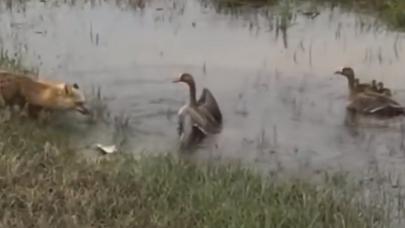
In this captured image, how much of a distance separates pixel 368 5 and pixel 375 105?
343 centimetres

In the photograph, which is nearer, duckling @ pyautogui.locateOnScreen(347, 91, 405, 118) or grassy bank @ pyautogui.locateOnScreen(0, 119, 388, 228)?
grassy bank @ pyautogui.locateOnScreen(0, 119, 388, 228)

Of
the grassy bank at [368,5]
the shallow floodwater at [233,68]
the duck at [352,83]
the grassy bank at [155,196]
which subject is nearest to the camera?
the grassy bank at [155,196]

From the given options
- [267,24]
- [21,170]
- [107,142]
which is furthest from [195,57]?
[21,170]

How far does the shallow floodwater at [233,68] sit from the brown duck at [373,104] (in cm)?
13

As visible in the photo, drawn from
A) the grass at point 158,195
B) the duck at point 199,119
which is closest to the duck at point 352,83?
the duck at point 199,119

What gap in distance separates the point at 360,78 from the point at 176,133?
220 cm

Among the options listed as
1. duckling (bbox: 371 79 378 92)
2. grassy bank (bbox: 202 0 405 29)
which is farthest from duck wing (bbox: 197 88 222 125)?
grassy bank (bbox: 202 0 405 29)

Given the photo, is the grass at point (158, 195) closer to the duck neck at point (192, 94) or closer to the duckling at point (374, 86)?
the duck neck at point (192, 94)

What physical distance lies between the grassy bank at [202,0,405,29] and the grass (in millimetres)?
4521

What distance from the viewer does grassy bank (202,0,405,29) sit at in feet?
36.8

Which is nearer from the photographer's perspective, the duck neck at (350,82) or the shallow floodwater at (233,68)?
the shallow floodwater at (233,68)

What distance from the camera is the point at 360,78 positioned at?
31.4 ft

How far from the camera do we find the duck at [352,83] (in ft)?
28.8

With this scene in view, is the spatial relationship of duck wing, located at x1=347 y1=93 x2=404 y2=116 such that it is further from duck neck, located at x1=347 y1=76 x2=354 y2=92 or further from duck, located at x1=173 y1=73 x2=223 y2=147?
duck, located at x1=173 y1=73 x2=223 y2=147
